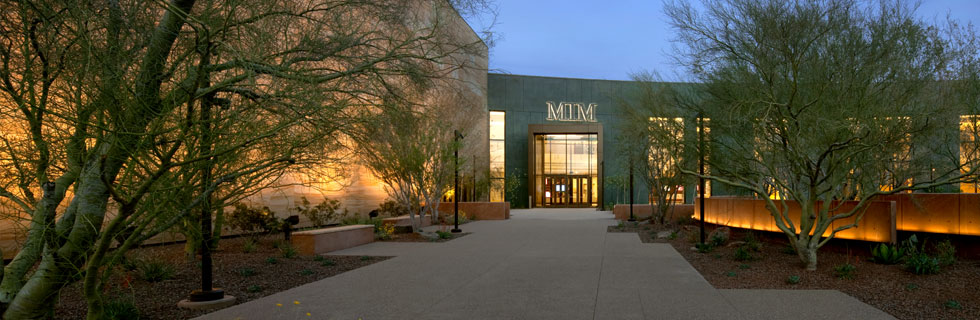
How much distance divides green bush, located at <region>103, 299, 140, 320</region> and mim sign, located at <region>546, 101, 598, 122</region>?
154 feet

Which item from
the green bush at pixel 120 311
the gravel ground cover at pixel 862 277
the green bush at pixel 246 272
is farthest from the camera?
the green bush at pixel 246 272

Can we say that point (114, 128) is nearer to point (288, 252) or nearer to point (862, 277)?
point (288, 252)

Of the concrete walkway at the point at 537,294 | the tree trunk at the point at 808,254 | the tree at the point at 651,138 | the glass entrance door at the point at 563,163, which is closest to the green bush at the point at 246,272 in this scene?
the concrete walkway at the point at 537,294

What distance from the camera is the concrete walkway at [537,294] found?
7.99m

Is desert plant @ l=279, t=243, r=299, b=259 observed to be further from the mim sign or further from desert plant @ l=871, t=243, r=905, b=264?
the mim sign

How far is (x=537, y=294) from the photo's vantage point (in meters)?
9.47

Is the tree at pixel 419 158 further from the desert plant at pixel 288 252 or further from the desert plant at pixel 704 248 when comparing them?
the desert plant at pixel 704 248

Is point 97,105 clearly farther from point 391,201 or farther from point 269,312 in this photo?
point 391,201

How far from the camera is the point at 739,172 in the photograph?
14.0 m

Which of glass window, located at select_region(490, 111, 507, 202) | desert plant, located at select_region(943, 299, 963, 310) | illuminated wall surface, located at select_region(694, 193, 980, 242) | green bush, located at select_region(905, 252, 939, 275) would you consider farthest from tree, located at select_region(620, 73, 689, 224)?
glass window, located at select_region(490, 111, 507, 202)

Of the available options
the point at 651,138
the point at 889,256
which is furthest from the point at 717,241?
the point at 651,138

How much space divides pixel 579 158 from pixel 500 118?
23.9 ft

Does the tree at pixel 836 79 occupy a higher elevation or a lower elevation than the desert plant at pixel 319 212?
higher

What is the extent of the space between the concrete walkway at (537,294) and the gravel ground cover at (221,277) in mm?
567
